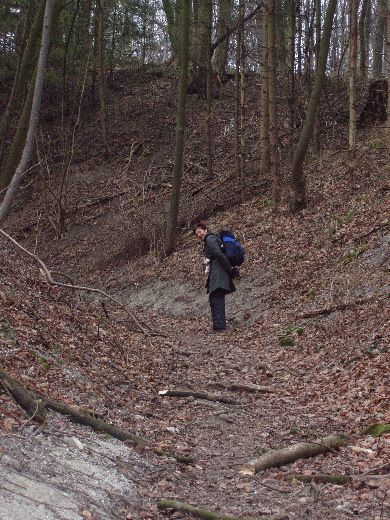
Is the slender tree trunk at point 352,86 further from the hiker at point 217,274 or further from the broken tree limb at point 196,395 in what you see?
the broken tree limb at point 196,395

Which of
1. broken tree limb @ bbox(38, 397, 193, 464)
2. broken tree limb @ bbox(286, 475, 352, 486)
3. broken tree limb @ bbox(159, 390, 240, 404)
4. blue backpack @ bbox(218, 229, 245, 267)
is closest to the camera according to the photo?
broken tree limb @ bbox(286, 475, 352, 486)

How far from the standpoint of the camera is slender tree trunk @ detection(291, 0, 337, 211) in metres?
13.9

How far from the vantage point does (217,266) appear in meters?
11.3

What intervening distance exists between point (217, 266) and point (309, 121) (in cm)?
542

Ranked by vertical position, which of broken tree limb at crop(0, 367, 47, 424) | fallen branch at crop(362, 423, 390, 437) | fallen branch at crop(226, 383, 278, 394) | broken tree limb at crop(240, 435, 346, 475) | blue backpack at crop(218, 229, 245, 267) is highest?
blue backpack at crop(218, 229, 245, 267)

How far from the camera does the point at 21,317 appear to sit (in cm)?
696

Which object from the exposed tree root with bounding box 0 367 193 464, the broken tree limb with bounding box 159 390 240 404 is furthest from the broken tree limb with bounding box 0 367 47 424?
the broken tree limb with bounding box 159 390 240 404

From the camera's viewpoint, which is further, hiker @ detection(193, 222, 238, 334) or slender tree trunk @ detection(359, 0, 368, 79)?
slender tree trunk @ detection(359, 0, 368, 79)

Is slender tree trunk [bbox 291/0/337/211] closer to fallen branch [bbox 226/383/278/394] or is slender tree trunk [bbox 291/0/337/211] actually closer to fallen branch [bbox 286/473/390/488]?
fallen branch [bbox 226/383/278/394]

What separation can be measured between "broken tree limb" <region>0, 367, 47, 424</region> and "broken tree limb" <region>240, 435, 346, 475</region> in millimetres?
1671

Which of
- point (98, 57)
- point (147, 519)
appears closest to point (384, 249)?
point (147, 519)

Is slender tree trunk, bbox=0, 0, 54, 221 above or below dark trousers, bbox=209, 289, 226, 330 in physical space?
above

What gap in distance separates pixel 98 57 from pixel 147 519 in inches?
996

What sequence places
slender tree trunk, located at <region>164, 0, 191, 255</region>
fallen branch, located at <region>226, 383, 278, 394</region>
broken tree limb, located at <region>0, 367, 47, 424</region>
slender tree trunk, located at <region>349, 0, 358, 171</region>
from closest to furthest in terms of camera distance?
broken tree limb, located at <region>0, 367, 47, 424</region> → fallen branch, located at <region>226, 383, 278, 394</region> → slender tree trunk, located at <region>349, 0, 358, 171</region> → slender tree trunk, located at <region>164, 0, 191, 255</region>
